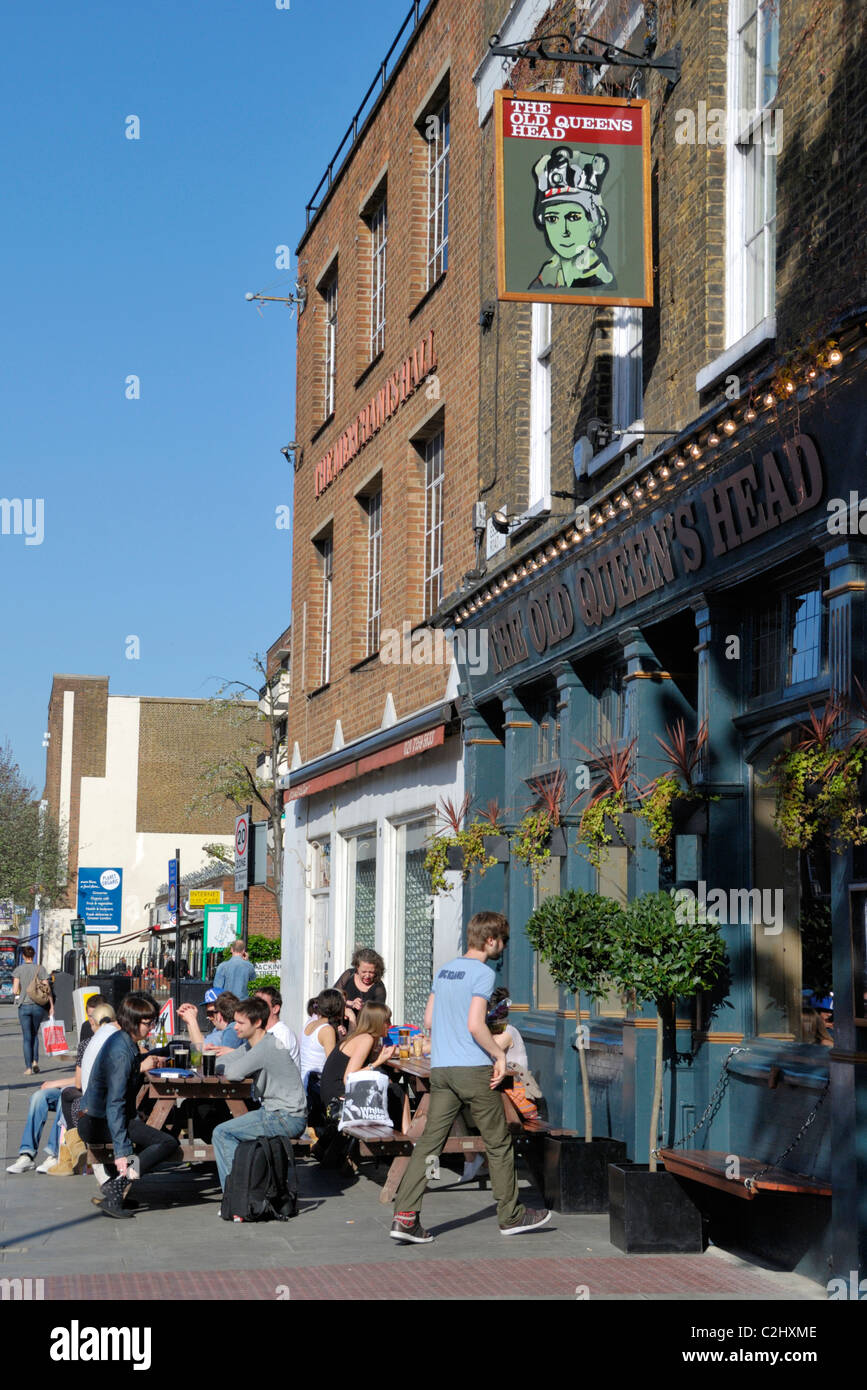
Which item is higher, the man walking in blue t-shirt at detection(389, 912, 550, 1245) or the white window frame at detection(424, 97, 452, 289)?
the white window frame at detection(424, 97, 452, 289)

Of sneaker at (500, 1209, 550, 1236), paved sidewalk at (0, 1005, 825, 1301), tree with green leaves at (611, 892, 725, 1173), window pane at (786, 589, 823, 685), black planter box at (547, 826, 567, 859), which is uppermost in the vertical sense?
window pane at (786, 589, 823, 685)

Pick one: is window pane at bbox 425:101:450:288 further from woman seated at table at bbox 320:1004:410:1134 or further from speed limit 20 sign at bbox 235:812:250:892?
woman seated at table at bbox 320:1004:410:1134

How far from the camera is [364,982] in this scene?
1399cm

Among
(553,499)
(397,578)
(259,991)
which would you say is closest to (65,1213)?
(259,991)

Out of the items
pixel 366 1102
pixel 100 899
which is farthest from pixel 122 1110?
pixel 100 899

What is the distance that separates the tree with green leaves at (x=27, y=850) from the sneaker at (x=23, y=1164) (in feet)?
164

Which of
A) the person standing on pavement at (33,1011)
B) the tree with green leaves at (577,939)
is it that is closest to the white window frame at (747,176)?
the tree with green leaves at (577,939)

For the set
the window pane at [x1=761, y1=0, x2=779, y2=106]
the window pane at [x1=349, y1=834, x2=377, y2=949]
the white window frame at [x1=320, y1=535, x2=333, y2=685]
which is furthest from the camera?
the white window frame at [x1=320, y1=535, x2=333, y2=685]

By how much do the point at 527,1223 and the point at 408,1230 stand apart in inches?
27.2

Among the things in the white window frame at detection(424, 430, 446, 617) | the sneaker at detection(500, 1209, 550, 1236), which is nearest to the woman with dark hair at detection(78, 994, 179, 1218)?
the sneaker at detection(500, 1209, 550, 1236)

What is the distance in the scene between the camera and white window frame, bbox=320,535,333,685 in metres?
22.6

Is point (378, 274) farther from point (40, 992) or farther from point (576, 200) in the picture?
point (576, 200)

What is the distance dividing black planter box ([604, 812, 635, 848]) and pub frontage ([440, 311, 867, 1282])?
0.07 m
